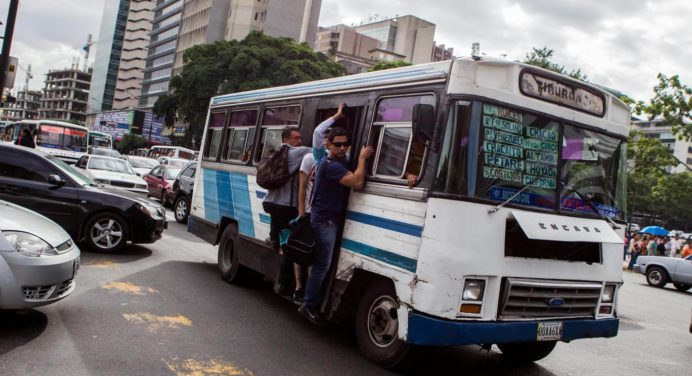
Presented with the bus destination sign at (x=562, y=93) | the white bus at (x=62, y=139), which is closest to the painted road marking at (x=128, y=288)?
the bus destination sign at (x=562, y=93)

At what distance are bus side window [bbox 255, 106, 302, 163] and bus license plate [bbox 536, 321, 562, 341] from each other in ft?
12.3

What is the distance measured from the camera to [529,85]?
516 centimetres

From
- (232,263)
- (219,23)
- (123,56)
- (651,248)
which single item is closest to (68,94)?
(123,56)


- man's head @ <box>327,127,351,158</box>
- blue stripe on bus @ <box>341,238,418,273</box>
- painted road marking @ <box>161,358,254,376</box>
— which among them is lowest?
painted road marking @ <box>161,358,254,376</box>

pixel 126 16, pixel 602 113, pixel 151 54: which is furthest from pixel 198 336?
pixel 126 16

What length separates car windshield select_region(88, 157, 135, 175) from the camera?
18.0m

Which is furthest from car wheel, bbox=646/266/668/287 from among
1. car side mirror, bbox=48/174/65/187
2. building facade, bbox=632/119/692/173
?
building facade, bbox=632/119/692/173

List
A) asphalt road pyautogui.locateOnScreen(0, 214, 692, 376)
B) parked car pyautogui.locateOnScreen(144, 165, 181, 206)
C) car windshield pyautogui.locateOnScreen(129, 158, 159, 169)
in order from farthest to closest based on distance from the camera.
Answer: car windshield pyautogui.locateOnScreen(129, 158, 159, 169) → parked car pyautogui.locateOnScreen(144, 165, 181, 206) → asphalt road pyautogui.locateOnScreen(0, 214, 692, 376)

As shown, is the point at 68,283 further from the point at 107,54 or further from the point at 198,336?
the point at 107,54

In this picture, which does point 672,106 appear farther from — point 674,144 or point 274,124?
point 674,144

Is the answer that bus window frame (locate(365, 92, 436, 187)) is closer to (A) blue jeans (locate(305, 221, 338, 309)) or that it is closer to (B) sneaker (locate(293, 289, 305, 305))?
(A) blue jeans (locate(305, 221, 338, 309))

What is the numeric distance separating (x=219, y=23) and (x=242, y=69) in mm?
58063

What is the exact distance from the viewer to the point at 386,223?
5324 millimetres

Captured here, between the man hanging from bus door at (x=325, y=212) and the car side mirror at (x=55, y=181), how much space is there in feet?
17.1
